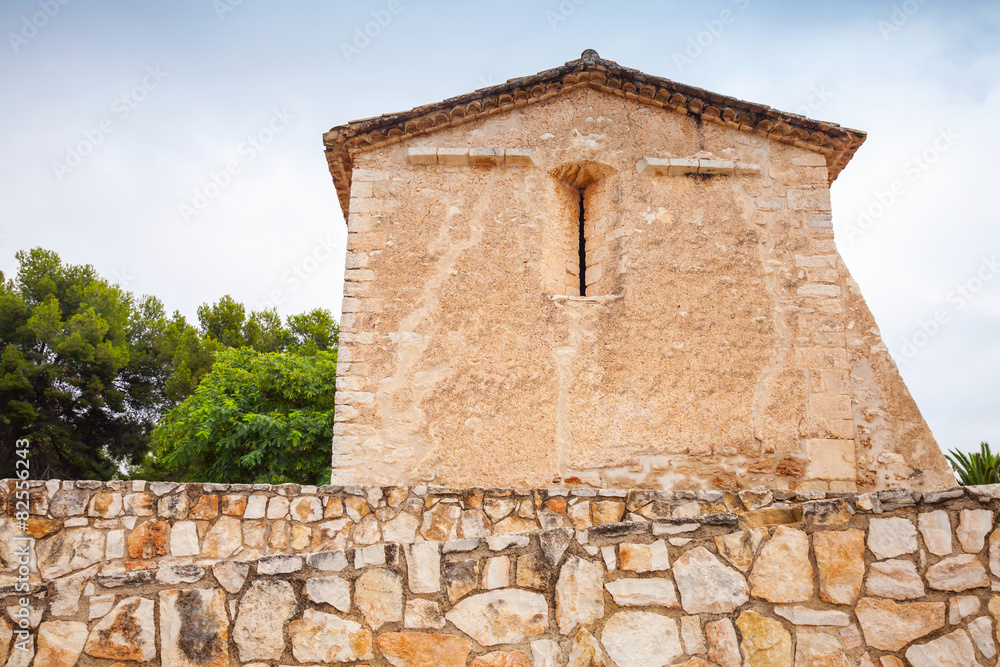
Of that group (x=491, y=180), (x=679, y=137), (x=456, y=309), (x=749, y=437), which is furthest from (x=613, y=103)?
(x=749, y=437)

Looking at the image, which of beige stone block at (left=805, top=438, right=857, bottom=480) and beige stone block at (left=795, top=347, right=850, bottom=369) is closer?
beige stone block at (left=805, top=438, right=857, bottom=480)

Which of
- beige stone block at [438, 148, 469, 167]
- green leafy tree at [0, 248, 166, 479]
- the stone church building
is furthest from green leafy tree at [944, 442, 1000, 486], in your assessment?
green leafy tree at [0, 248, 166, 479]

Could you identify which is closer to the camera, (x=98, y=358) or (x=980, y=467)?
(x=980, y=467)

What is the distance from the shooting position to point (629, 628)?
8.69 feet

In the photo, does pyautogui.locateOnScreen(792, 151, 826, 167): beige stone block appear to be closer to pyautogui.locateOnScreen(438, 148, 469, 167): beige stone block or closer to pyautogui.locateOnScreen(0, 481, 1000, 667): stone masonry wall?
pyautogui.locateOnScreen(438, 148, 469, 167): beige stone block

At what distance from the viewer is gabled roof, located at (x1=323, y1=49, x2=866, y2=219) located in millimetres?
7715

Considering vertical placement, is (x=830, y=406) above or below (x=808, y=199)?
below

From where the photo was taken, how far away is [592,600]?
105 inches

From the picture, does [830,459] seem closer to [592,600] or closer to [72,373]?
[592,600]

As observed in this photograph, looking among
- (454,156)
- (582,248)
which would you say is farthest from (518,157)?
(582,248)

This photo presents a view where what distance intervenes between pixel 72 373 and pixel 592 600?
16884 mm

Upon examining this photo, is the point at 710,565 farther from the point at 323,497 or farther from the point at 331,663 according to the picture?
the point at 323,497

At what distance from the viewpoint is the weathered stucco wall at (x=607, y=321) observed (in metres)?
6.77

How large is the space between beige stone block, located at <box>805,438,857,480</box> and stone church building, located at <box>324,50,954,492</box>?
0.02m
